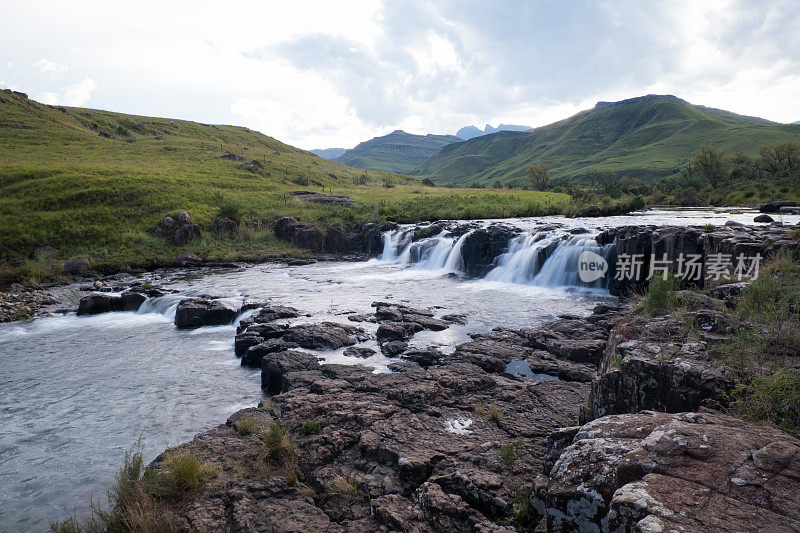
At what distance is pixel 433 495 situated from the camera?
20.2 feet

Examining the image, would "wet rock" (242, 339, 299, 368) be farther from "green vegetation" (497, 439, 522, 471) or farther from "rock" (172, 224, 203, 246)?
"rock" (172, 224, 203, 246)

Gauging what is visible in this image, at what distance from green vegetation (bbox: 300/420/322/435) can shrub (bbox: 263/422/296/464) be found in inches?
15.8

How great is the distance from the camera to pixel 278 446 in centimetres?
787

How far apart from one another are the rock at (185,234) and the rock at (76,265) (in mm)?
7560

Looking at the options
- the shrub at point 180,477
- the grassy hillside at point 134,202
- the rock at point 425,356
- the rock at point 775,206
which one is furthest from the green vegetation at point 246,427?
the rock at point 775,206

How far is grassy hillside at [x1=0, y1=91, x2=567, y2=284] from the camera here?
34812 mm

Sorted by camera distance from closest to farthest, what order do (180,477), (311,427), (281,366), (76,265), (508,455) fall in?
(508,455), (180,477), (311,427), (281,366), (76,265)

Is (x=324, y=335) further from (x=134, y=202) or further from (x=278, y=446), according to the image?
(x=134, y=202)

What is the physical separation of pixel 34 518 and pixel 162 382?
5.85 metres

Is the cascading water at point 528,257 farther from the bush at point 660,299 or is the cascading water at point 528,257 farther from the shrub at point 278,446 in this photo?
the shrub at point 278,446

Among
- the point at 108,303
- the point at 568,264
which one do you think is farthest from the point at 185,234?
the point at 568,264

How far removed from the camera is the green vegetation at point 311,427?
8477 millimetres

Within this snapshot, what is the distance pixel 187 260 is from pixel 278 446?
102 ft

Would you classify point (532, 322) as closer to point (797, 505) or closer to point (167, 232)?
point (797, 505)
